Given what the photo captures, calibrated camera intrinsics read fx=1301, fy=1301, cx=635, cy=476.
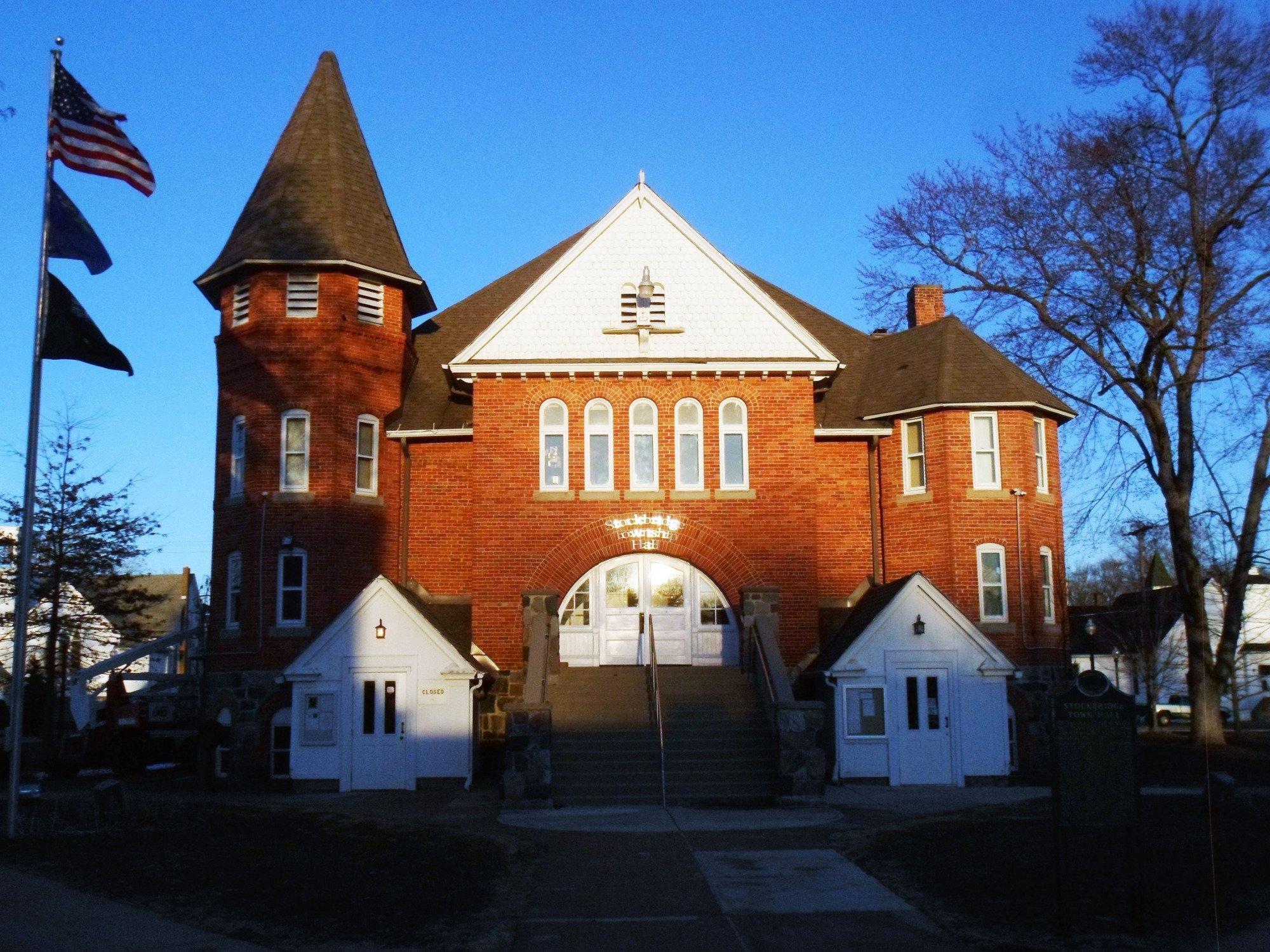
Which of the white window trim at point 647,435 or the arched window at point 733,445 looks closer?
the white window trim at point 647,435

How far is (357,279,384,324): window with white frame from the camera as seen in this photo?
84.1ft

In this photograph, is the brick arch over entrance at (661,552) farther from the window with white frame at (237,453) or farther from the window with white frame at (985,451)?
the window with white frame at (237,453)

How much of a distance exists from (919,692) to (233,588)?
43.1ft

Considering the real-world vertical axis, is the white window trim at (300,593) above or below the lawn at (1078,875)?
above

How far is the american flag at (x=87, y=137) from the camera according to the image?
1678 cm

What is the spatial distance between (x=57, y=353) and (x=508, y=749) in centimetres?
820

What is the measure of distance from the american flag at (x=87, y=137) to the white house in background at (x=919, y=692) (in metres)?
13.8

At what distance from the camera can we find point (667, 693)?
22188 mm

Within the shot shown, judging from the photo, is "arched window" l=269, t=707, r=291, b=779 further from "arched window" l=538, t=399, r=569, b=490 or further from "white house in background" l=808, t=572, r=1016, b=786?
"white house in background" l=808, t=572, r=1016, b=786

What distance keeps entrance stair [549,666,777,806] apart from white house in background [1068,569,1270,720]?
2311cm

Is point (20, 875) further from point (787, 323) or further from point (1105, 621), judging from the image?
point (1105, 621)

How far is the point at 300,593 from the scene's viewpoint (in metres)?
24.5

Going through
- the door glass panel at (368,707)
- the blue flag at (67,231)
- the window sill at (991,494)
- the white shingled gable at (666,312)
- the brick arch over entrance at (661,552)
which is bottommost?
the door glass panel at (368,707)

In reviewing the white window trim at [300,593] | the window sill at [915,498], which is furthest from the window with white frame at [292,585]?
the window sill at [915,498]
